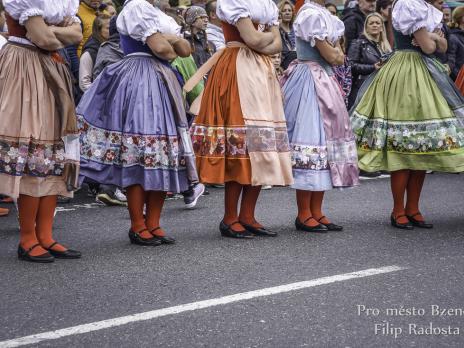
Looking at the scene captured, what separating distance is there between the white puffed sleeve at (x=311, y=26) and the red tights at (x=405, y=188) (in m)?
1.22

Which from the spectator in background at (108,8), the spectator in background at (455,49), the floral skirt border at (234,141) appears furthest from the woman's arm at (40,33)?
the spectator in background at (455,49)

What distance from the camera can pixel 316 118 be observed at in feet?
22.2

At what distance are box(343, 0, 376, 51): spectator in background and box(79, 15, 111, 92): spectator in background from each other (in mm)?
3801

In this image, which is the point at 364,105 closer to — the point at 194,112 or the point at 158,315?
the point at 194,112

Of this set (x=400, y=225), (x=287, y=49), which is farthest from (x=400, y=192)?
(x=287, y=49)

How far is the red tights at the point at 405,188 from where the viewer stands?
711 centimetres

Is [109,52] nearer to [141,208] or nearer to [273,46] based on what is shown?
[273,46]

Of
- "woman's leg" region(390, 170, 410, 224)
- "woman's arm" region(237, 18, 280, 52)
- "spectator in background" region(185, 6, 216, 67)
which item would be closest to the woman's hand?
"woman's arm" region(237, 18, 280, 52)

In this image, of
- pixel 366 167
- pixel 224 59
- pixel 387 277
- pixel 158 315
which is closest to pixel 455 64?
pixel 366 167

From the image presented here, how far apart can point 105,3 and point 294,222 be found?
4.04 meters

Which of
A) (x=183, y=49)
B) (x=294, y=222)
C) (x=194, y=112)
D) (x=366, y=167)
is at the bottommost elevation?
(x=294, y=222)

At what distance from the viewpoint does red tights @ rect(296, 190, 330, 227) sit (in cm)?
689

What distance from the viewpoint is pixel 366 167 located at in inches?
279

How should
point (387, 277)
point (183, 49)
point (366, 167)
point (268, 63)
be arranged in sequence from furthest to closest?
1. point (366, 167)
2. point (268, 63)
3. point (183, 49)
4. point (387, 277)
